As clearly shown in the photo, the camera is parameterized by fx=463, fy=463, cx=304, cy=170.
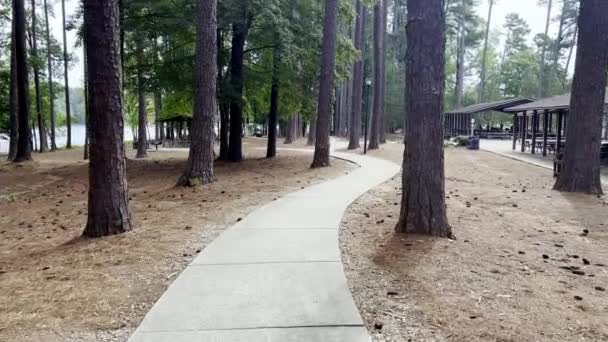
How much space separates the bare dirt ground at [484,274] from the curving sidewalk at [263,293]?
23cm

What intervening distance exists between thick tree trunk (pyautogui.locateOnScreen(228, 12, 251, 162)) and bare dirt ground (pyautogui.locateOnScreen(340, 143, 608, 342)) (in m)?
9.06

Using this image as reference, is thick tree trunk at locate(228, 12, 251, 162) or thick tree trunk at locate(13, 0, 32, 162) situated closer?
thick tree trunk at locate(228, 12, 251, 162)

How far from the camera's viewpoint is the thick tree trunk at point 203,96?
986 cm

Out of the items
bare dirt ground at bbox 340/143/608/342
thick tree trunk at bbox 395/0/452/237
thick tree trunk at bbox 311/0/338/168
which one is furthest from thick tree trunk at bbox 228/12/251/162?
thick tree trunk at bbox 395/0/452/237

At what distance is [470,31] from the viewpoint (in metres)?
51.9

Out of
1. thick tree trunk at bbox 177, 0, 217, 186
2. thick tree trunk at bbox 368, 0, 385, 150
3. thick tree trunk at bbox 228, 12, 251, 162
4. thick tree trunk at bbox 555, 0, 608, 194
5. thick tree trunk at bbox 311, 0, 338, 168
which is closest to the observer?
thick tree trunk at bbox 555, 0, 608, 194

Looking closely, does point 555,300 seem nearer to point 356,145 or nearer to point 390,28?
point 356,145

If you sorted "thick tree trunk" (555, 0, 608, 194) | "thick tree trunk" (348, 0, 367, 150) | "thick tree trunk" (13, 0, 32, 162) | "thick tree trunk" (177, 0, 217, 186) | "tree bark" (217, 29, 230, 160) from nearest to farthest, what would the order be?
"thick tree trunk" (555, 0, 608, 194)
"thick tree trunk" (177, 0, 217, 186)
"tree bark" (217, 29, 230, 160)
"thick tree trunk" (13, 0, 32, 162)
"thick tree trunk" (348, 0, 367, 150)

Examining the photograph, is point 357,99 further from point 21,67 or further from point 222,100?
point 21,67

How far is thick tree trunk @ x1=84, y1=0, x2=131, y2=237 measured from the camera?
18.0ft

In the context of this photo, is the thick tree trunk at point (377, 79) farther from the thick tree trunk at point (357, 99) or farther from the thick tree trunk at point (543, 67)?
the thick tree trunk at point (543, 67)

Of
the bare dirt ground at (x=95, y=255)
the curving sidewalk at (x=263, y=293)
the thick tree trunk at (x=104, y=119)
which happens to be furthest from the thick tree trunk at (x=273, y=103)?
the curving sidewalk at (x=263, y=293)

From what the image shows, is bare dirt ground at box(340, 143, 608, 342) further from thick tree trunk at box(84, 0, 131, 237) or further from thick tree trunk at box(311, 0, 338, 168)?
thick tree trunk at box(311, 0, 338, 168)

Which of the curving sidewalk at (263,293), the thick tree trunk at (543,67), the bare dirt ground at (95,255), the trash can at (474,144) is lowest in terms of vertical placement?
the bare dirt ground at (95,255)
